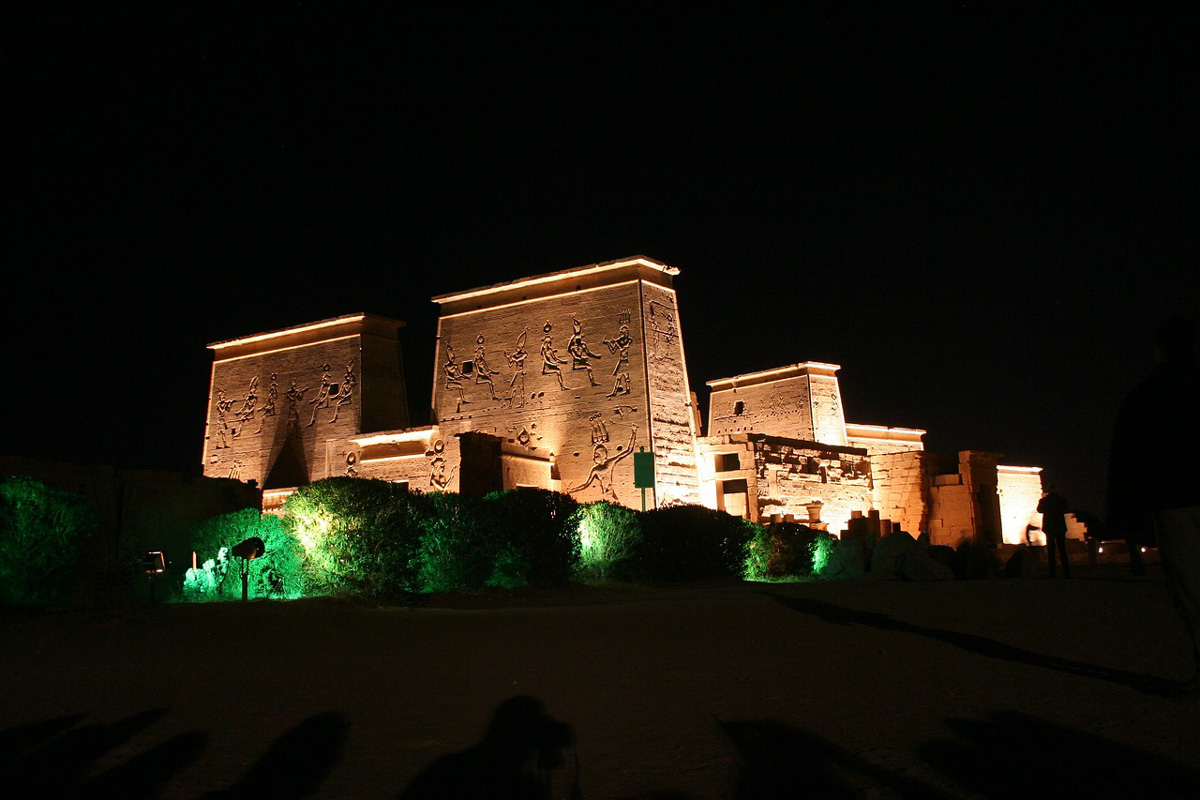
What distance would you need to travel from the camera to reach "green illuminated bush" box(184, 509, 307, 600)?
1142cm

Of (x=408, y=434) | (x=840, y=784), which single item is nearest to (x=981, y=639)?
(x=840, y=784)

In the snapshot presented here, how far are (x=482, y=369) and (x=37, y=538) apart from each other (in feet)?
48.6

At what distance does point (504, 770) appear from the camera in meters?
3.42

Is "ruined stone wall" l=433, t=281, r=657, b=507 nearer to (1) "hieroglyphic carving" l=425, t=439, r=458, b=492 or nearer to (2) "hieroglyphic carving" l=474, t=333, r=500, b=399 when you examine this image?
(2) "hieroglyphic carving" l=474, t=333, r=500, b=399

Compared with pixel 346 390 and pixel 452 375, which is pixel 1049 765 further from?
pixel 346 390

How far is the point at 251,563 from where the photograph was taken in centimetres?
1176

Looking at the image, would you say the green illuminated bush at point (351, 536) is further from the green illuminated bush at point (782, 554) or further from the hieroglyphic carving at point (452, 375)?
the hieroglyphic carving at point (452, 375)

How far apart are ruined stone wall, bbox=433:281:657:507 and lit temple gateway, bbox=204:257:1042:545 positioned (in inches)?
1.3

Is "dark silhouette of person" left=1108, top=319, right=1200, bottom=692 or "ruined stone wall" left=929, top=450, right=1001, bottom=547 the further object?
"ruined stone wall" left=929, top=450, right=1001, bottom=547

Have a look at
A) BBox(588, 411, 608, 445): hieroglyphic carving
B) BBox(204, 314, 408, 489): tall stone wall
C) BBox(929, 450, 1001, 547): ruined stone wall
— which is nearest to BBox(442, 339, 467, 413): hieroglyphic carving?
BBox(204, 314, 408, 489): tall stone wall

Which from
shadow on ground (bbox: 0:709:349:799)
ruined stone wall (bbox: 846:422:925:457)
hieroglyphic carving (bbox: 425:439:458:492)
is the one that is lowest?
shadow on ground (bbox: 0:709:349:799)

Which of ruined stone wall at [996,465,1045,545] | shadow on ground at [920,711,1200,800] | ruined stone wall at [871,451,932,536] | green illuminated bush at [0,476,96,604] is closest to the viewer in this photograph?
shadow on ground at [920,711,1200,800]

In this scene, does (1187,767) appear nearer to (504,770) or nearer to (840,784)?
(840,784)

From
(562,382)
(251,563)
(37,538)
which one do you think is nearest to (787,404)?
(562,382)
